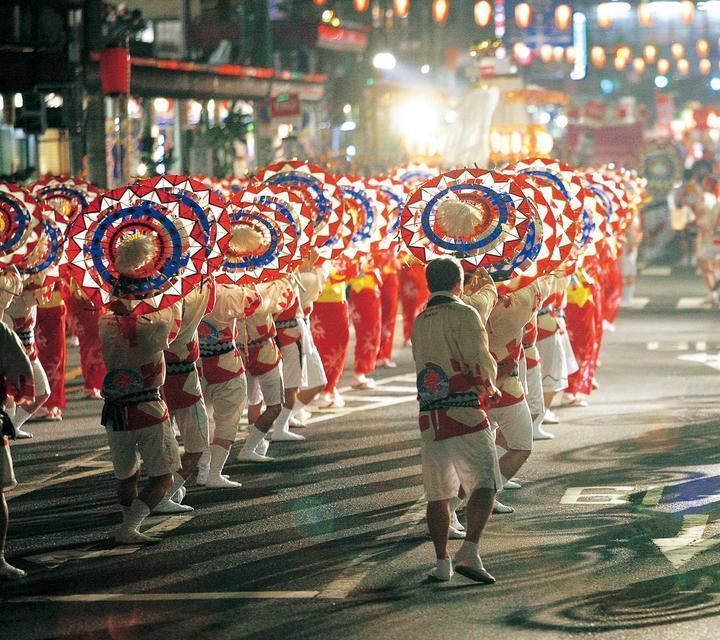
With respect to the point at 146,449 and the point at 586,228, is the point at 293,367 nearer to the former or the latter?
the point at 586,228

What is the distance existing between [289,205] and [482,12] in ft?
72.3

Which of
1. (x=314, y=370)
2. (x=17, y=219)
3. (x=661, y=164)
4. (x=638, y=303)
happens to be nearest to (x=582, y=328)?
(x=314, y=370)

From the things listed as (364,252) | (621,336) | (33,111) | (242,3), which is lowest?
(621,336)

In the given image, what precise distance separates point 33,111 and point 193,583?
14678mm

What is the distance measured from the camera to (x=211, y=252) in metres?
10.7

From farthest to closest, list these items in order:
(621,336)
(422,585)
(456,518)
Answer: (621,336), (456,518), (422,585)

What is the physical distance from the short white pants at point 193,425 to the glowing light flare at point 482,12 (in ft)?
82.1

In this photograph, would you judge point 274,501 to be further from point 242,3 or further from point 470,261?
point 242,3

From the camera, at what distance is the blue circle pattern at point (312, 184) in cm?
1500

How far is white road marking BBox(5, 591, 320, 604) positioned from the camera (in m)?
8.50

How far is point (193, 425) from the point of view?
10.8 metres

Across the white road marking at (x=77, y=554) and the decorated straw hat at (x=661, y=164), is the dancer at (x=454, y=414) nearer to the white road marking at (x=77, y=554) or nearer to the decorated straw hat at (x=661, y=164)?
the white road marking at (x=77, y=554)

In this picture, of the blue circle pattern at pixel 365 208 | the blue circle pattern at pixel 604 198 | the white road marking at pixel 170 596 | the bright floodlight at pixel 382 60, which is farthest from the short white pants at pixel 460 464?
the bright floodlight at pixel 382 60

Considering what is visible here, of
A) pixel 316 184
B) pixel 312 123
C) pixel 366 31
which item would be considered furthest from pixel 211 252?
pixel 366 31
